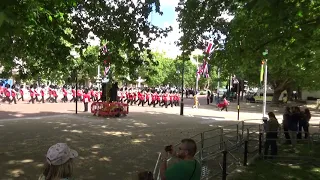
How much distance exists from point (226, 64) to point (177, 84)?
79.3 m

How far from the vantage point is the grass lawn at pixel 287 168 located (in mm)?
8953

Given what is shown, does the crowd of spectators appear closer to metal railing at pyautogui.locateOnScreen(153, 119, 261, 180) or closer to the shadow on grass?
the shadow on grass

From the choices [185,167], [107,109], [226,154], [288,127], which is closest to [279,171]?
[226,154]

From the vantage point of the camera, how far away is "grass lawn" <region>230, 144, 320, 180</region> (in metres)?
8.95

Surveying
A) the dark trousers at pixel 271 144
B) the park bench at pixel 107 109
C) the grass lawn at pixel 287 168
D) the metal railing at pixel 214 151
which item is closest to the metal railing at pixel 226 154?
the metal railing at pixel 214 151

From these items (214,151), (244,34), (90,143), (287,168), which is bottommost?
(287,168)

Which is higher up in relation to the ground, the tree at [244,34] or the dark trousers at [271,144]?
the tree at [244,34]

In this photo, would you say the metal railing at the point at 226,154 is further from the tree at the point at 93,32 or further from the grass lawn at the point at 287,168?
the tree at the point at 93,32

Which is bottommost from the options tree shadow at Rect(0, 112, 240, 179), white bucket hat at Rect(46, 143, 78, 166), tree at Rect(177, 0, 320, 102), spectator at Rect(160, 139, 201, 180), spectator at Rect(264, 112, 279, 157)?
tree shadow at Rect(0, 112, 240, 179)

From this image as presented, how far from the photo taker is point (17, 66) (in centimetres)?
→ 1503

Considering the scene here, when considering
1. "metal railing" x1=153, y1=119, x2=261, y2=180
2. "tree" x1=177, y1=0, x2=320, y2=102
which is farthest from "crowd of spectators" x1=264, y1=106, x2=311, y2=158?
"tree" x1=177, y1=0, x2=320, y2=102

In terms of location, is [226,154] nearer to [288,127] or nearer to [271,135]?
[271,135]

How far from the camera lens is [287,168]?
33.1ft

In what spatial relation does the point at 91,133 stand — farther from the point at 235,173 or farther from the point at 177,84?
the point at 177,84
